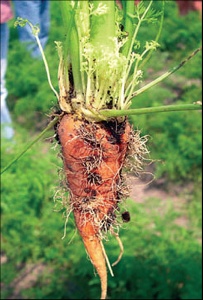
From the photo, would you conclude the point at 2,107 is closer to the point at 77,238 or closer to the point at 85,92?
the point at 77,238

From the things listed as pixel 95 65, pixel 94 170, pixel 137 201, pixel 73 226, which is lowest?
pixel 137 201

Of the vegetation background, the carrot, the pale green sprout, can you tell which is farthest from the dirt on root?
the pale green sprout

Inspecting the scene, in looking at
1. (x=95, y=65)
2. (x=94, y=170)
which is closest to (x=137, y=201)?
(x=94, y=170)

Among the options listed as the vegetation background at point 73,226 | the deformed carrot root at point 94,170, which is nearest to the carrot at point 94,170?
the deformed carrot root at point 94,170

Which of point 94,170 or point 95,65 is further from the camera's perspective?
point 94,170

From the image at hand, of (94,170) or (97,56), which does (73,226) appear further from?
(97,56)

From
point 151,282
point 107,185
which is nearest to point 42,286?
point 151,282

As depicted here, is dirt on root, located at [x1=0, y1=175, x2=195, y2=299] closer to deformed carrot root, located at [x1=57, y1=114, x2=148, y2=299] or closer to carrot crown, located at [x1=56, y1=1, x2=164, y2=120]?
deformed carrot root, located at [x1=57, y1=114, x2=148, y2=299]
